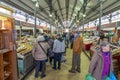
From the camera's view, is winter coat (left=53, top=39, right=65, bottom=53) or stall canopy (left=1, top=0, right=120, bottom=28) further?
stall canopy (left=1, top=0, right=120, bottom=28)

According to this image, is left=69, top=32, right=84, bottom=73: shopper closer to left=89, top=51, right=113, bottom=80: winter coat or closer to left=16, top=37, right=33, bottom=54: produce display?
left=16, top=37, right=33, bottom=54: produce display

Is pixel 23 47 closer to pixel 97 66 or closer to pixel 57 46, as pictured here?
pixel 57 46

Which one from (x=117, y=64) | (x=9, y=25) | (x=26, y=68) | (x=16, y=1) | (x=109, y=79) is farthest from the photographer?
(x=16, y=1)

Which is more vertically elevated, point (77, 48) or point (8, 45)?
point (8, 45)

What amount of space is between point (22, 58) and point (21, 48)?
0.83 meters

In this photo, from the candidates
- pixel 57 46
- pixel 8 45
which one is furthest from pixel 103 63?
pixel 57 46

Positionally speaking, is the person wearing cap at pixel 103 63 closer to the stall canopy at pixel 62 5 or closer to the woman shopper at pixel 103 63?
the woman shopper at pixel 103 63

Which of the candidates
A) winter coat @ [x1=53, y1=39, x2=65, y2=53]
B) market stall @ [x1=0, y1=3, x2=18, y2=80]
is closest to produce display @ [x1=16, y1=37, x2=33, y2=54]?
winter coat @ [x1=53, y1=39, x2=65, y2=53]

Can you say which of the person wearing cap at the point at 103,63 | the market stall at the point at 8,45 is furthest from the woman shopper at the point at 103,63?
the market stall at the point at 8,45

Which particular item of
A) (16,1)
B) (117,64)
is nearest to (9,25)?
(117,64)

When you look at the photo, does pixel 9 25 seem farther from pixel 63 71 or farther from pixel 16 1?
pixel 16 1

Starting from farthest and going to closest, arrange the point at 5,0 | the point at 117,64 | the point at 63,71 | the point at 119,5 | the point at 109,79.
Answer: the point at 119,5 → the point at 5,0 → the point at 63,71 → the point at 117,64 → the point at 109,79

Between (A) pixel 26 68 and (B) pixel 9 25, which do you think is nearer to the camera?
(B) pixel 9 25

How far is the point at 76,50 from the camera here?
687 centimetres
